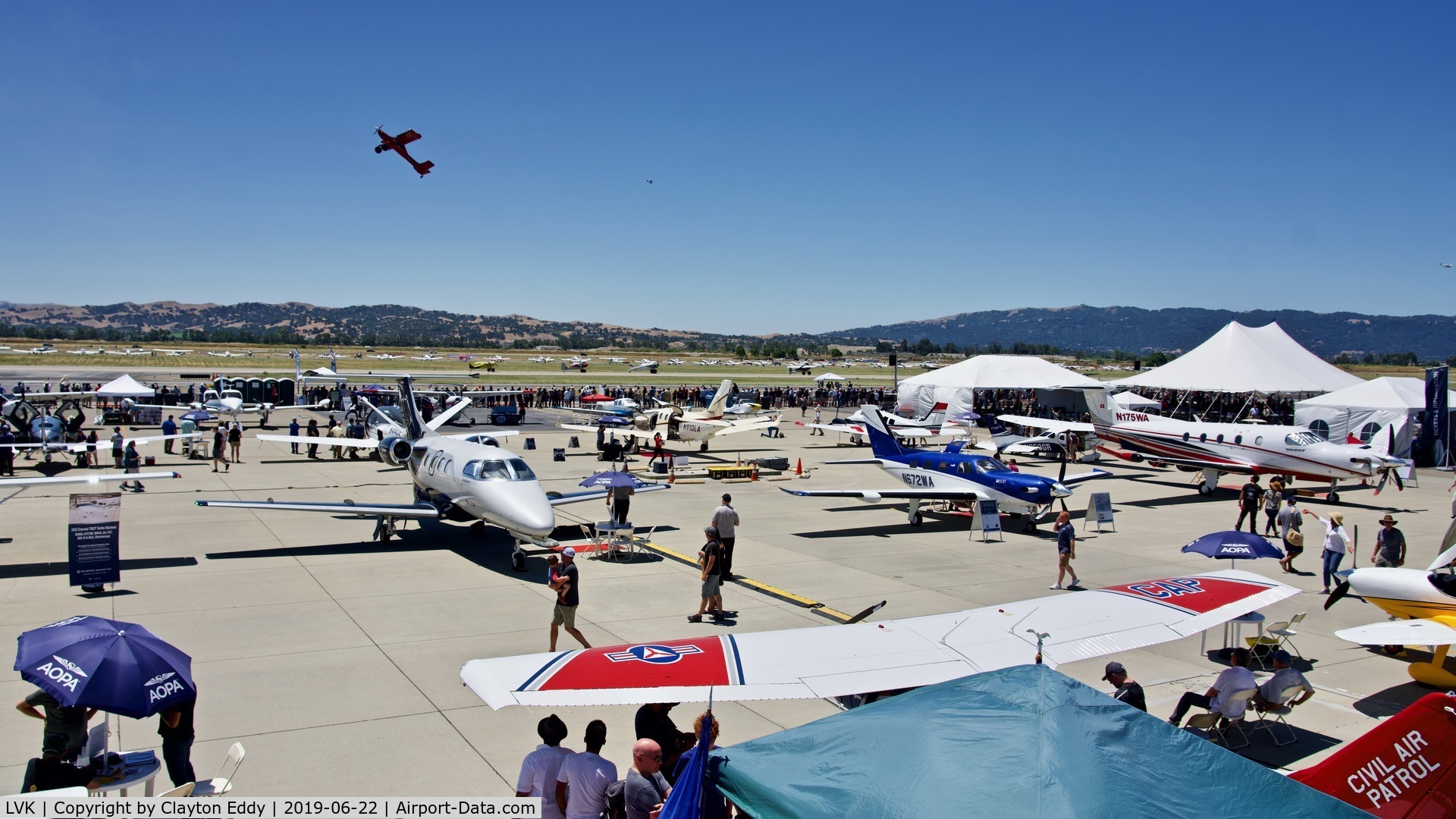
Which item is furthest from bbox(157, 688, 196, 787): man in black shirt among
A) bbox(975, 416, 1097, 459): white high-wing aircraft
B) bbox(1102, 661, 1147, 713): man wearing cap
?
bbox(975, 416, 1097, 459): white high-wing aircraft

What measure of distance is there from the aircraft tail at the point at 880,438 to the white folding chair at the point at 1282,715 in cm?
1437

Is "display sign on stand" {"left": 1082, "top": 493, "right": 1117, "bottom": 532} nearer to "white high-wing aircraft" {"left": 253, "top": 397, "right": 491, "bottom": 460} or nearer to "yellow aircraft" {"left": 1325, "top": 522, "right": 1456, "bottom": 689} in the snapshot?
"yellow aircraft" {"left": 1325, "top": 522, "right": 1456, "bottom": 689}

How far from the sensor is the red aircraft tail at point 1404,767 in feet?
17.0

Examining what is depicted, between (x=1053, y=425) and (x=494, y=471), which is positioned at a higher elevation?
(x=1053, y=425)

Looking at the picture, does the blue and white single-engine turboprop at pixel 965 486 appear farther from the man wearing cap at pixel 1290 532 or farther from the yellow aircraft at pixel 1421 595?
the yellow aircraft at pixel 1421 595

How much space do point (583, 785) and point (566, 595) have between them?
196 inches

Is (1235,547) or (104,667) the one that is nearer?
(104,667)

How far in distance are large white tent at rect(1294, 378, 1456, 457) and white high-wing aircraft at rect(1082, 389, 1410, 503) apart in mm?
6826

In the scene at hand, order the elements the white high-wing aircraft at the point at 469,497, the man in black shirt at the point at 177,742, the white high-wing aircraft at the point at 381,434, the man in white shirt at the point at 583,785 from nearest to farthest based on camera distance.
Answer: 1. the man in white shirt at the point at 583,785
2. the man in black shirt at the point at 177,742
3. the white high-wing aircraft at the point at 469,497
4. the white high-wing aircraft at the point at 381,434

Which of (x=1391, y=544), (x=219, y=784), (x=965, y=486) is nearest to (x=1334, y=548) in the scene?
(x=1391, y=544)

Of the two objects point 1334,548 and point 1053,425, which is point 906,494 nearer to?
point 1334,548

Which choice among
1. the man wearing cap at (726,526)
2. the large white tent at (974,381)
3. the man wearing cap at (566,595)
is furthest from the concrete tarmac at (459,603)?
the large white tent at (974,381)

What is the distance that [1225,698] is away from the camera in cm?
798

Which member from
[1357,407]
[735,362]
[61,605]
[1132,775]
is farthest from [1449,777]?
[735,362]
